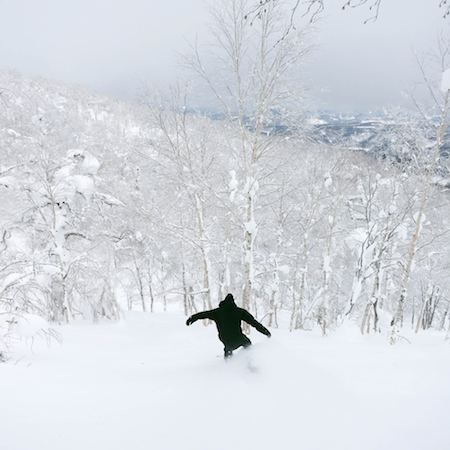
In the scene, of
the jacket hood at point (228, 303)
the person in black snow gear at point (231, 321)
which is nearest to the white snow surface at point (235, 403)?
the person in black snow gear at point (231, 321)

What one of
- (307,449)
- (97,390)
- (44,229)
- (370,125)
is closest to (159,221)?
(44,229)

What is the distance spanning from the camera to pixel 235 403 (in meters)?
3.04

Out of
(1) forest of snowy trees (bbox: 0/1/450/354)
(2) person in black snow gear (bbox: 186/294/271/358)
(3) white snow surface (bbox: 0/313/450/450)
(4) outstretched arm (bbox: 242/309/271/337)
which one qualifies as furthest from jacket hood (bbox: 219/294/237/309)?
(1) forest of snowy trees (bbox: 0/1/450/354)

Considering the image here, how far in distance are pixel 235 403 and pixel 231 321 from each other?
1.11m

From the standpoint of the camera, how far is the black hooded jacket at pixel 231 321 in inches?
156

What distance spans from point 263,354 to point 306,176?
10148 millimetres

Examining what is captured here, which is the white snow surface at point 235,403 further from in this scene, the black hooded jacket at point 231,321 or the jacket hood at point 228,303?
the jacket hood at point 228,303

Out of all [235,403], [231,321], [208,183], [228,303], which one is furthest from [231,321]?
[208,183]

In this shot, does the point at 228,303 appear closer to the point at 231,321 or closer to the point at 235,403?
the point at 231,321

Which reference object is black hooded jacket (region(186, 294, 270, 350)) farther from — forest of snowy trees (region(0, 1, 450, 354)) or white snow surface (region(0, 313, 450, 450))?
forest of snowy trees (region(0, 1, 450, 354))

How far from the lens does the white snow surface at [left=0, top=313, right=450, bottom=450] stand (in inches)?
93.9

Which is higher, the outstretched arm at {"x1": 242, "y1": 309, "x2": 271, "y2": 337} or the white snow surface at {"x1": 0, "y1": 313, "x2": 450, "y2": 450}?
the outstretched arm at {"x1": 242, "y1": 309, "x2": 271, "y2": 337}

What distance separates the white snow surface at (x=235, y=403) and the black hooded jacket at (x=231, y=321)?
22 cm

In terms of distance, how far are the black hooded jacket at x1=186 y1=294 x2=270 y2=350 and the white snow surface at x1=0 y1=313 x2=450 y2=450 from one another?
0.22 metres
